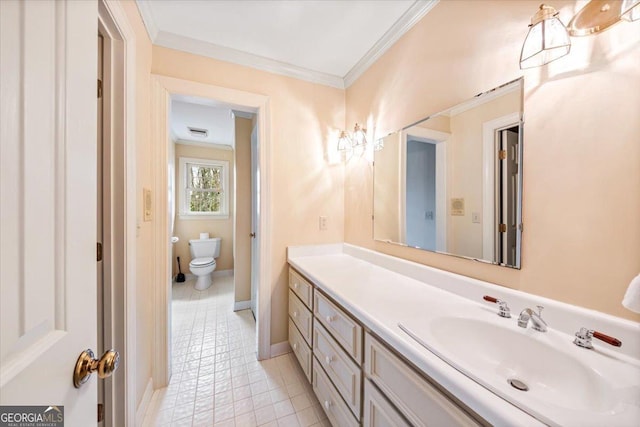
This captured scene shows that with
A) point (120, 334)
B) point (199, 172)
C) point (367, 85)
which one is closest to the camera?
point (120, 334)

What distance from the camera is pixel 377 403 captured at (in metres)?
0.88

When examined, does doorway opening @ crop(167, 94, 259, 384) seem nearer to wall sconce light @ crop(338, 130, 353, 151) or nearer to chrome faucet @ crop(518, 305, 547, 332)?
wall sconce light @ crop(338, 130, 353, 151)

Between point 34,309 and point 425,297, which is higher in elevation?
point 34,309

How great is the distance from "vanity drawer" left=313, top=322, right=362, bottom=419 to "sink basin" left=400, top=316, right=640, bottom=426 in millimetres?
406

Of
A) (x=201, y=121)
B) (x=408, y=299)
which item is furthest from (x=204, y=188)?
(x=408, y=299)

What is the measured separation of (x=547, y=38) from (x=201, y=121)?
3.38 metres

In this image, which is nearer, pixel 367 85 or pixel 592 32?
→ pixel 592 32

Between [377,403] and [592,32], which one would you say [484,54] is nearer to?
[592,32]

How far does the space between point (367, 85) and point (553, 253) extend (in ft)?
5.33

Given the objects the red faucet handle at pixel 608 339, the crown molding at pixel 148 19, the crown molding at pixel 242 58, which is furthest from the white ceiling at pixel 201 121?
the red faucet handle at pixel 608 339

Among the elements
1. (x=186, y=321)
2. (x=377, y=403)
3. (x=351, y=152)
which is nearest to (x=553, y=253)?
(x=377, y=403)

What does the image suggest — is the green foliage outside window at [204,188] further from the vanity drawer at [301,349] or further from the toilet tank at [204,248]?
the vanity drawer at [301,349]

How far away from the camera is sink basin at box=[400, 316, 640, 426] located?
1.65 ft

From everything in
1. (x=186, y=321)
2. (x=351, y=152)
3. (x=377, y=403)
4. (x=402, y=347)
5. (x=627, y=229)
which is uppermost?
(x=351, y=152)
